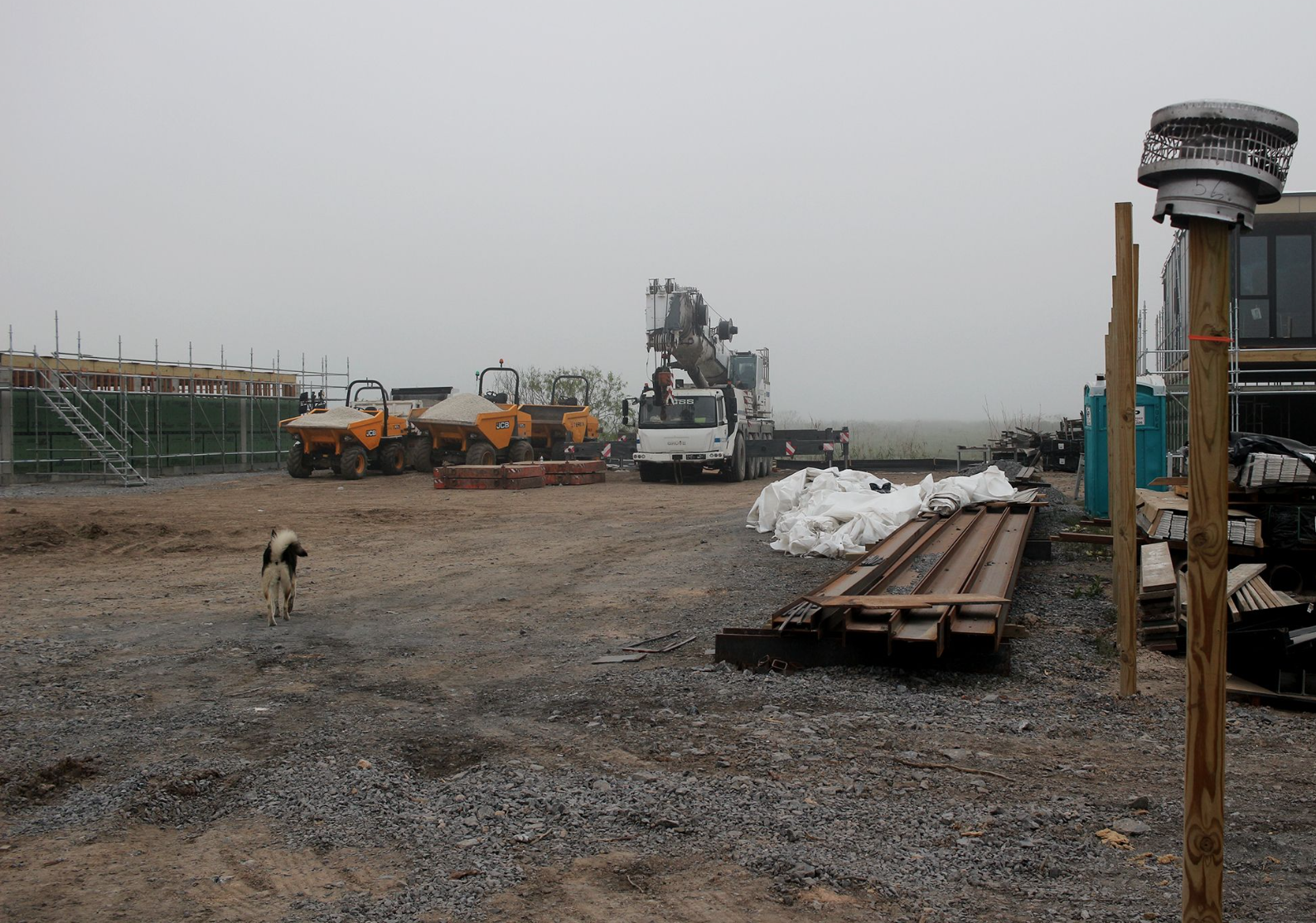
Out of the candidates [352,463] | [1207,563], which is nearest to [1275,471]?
[1207,563]

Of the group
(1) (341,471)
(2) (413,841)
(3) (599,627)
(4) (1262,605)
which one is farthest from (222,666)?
(1) (341,471)

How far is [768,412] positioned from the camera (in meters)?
31.4

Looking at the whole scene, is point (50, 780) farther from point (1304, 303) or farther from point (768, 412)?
point (768, 412)

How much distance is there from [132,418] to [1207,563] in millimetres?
30239

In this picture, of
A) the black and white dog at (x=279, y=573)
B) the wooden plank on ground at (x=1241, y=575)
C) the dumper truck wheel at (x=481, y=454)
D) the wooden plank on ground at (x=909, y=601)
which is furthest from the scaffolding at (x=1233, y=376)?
the dumper truck wheel at (x=481, y=454)

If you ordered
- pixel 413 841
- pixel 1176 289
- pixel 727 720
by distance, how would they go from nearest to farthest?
pixel 413 841
pixel 727 720
pixel 1176 289

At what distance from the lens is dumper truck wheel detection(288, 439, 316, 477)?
25672 millimetres

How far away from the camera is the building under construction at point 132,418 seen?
81.7 ft

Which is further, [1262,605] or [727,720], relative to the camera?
[1262,605]

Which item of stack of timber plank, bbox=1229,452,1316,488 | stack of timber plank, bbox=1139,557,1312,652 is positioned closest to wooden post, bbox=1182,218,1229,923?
stack of timber plank, bbox=1139,557,1312,652

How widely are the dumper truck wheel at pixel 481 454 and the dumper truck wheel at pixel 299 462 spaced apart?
13.0 ft

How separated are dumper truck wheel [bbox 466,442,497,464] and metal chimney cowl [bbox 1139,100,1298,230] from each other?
2425 cm

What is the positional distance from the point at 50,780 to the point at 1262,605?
677 cm

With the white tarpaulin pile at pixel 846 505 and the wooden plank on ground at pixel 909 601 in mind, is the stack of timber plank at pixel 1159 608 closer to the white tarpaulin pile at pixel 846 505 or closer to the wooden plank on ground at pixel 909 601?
the wooden plank on ground at pixel 909 601
